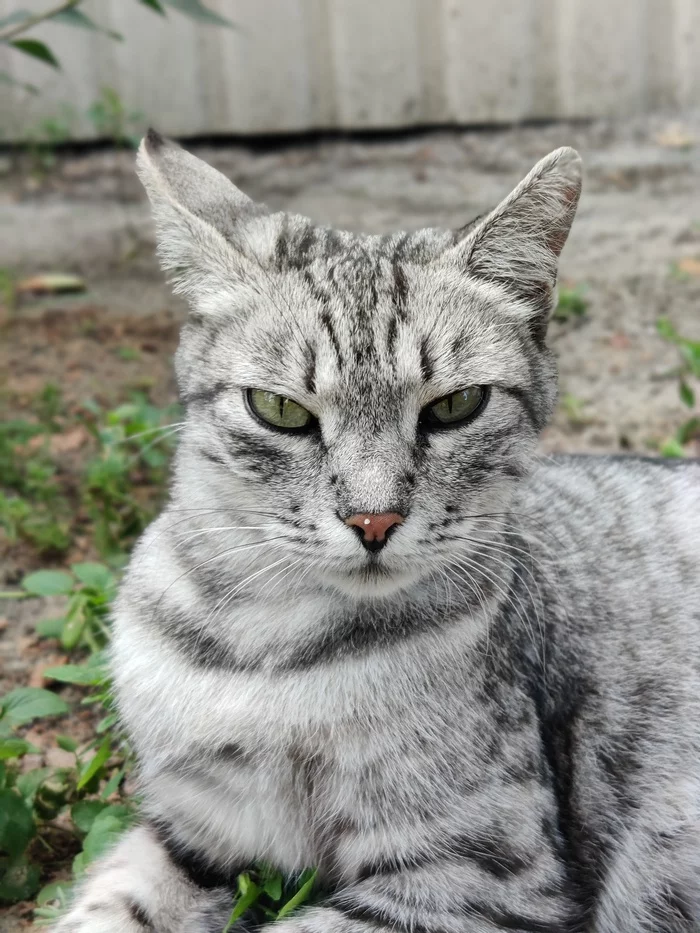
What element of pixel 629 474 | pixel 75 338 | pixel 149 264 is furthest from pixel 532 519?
pixel 149 264

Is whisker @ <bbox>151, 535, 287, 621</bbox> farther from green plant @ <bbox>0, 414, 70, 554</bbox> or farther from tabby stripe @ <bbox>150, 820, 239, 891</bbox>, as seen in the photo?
green plant @ <bbox>0, 414, 70, 554</bbox>

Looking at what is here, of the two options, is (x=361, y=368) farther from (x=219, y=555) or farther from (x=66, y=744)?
(x=66, y=744)

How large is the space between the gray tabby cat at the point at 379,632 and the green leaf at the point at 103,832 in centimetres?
4

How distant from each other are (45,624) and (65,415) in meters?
1.46

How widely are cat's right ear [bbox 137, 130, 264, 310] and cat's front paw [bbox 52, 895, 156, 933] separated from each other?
1347mm

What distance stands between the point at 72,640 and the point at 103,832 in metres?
0.75

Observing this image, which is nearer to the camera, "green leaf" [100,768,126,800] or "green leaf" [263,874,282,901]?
"green leaf" [263,874,282,901]

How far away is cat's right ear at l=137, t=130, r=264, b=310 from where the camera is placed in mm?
2342

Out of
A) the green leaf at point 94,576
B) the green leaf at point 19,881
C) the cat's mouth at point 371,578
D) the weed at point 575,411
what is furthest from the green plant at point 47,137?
the cat's mouth at point 371,578

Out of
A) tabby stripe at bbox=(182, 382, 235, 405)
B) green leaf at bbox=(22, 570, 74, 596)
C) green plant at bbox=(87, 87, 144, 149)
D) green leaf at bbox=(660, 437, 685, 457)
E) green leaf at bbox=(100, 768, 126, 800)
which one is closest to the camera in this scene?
tabby stripe at bbox=(182, 382, 235, 405)

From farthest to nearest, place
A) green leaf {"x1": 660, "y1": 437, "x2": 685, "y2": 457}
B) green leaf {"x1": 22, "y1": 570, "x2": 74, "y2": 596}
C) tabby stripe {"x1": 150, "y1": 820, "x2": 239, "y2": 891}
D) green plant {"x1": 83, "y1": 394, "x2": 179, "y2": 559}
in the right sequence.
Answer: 1. green leaf {"x1": 660, "y1": 437, "x2": 685, "y2": 457}
2. green plant {"x1": 83, "y1": 394, "x2": 179, "y2": 559}
3. green leaf {"x1": 22, "y1": 570, "x2": 74, "y2": 596}
4. tabby stripe {"x1": 150, "y1": 820, "x2": 239, "y2": 891}

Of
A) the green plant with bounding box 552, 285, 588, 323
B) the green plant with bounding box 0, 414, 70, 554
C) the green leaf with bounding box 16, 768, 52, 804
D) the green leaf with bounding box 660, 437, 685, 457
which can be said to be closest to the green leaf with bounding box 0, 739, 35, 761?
the green leaf with bounding box 16, 768, 52, 804

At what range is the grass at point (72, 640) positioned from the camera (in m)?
2.54

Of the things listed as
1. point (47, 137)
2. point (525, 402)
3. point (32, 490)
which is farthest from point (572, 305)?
point (525, 402)
